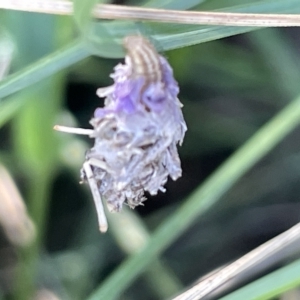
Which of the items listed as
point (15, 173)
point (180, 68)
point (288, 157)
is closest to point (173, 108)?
point (180, 68)

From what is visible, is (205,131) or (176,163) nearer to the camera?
(176,163)

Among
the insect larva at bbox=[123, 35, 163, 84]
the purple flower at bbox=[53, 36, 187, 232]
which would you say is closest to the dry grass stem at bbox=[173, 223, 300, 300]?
the purple flower at bbox=[53, 36, 187, 232]

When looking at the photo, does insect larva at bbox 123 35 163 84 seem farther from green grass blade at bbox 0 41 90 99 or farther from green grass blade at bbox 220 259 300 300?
green grass blade at bbox 220 259 300 300

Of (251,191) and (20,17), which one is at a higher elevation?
(20,17)

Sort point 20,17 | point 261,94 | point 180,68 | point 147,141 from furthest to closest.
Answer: point 261,94 → point 180,68 → point 20,17 → point 147,141

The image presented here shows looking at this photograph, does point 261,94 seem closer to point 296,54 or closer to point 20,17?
point 296,54

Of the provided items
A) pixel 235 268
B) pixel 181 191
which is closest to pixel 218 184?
pixel 235 268
